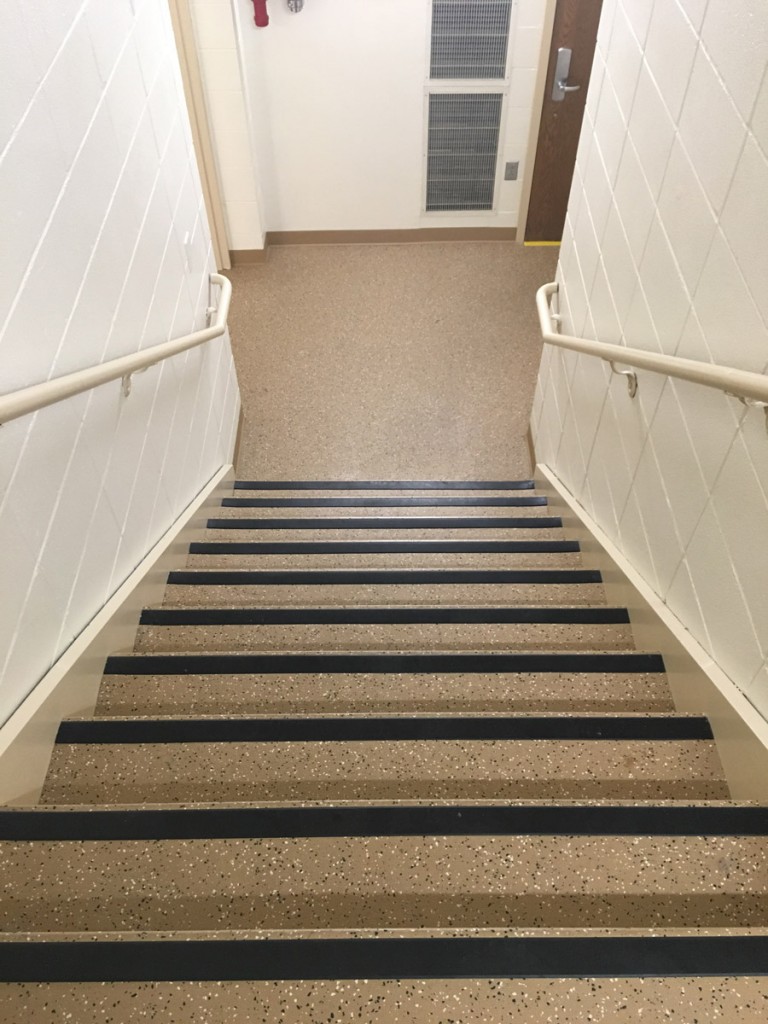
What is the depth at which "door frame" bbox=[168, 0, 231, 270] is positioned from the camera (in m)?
4.26

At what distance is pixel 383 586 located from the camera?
2.35 meters

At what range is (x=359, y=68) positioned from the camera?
4816mm

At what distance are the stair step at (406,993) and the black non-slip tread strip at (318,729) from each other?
0.54 meters

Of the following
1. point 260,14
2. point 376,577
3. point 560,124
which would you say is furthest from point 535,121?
point 376,577

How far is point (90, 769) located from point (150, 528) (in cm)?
92

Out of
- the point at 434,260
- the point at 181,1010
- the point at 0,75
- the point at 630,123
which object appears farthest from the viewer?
the point at 434,260

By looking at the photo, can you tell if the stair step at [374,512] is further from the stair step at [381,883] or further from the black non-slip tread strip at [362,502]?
the stair step at [381,883]

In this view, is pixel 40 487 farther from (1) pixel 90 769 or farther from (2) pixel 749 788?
(2) pixel 749 788

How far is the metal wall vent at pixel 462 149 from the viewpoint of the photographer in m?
4.98

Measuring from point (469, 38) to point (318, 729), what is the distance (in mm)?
4973

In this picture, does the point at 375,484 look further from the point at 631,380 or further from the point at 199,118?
the point at 199,118

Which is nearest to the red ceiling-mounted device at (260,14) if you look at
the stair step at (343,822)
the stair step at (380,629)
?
the stair step at (380,629)

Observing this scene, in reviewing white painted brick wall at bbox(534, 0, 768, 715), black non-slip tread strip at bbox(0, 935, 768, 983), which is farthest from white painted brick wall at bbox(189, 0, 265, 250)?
black non-slip tread strip at bbox(0, 935, 768, 983)

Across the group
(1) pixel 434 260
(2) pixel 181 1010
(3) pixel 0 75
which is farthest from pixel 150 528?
(1) pixel 434 260
